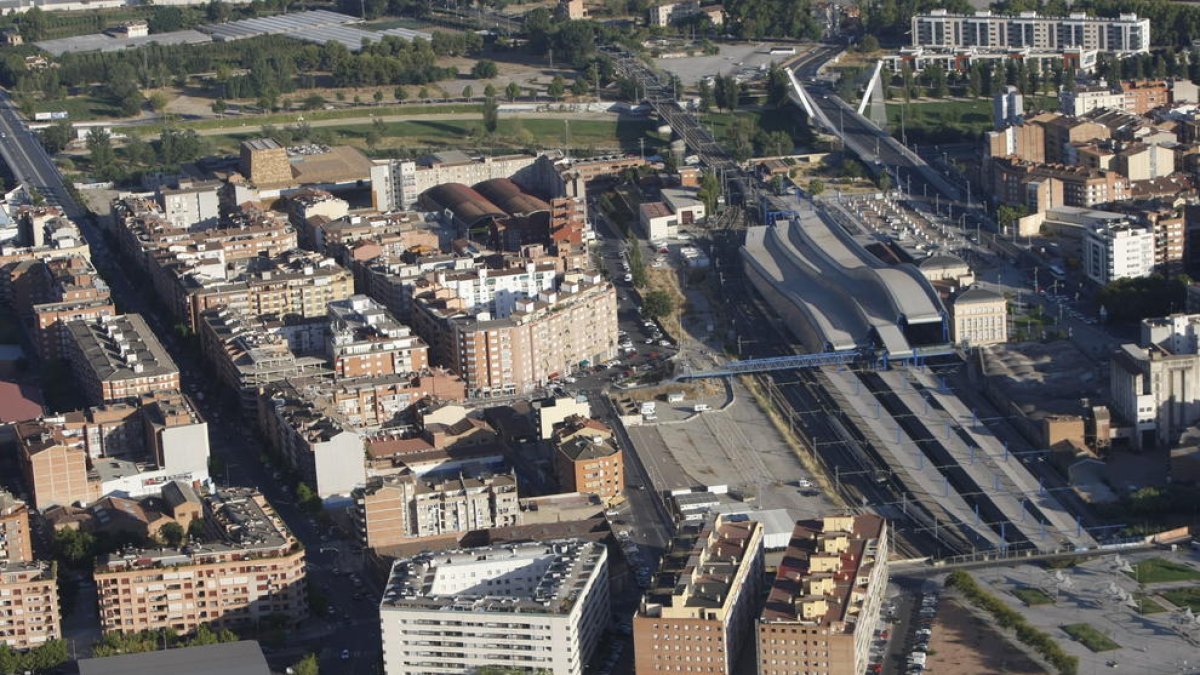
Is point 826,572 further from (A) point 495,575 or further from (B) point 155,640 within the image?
(B) point 155,640

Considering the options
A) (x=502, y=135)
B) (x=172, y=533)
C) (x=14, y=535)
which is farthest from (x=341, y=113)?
(x=14, y=535)

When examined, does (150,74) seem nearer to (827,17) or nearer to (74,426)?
(827,17)

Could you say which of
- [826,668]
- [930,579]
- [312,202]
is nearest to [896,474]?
[930,579]

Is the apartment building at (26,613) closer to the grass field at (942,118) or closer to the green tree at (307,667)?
the green tree at (307,667)

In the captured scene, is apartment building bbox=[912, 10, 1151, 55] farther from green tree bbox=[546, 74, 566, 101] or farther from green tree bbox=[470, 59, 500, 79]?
green tree bbox=[470, 59, 500, 79]

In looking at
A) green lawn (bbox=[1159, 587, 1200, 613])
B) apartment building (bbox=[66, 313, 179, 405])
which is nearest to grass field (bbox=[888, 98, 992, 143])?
apartment building (bbox=[66, 313, 179, 405])
